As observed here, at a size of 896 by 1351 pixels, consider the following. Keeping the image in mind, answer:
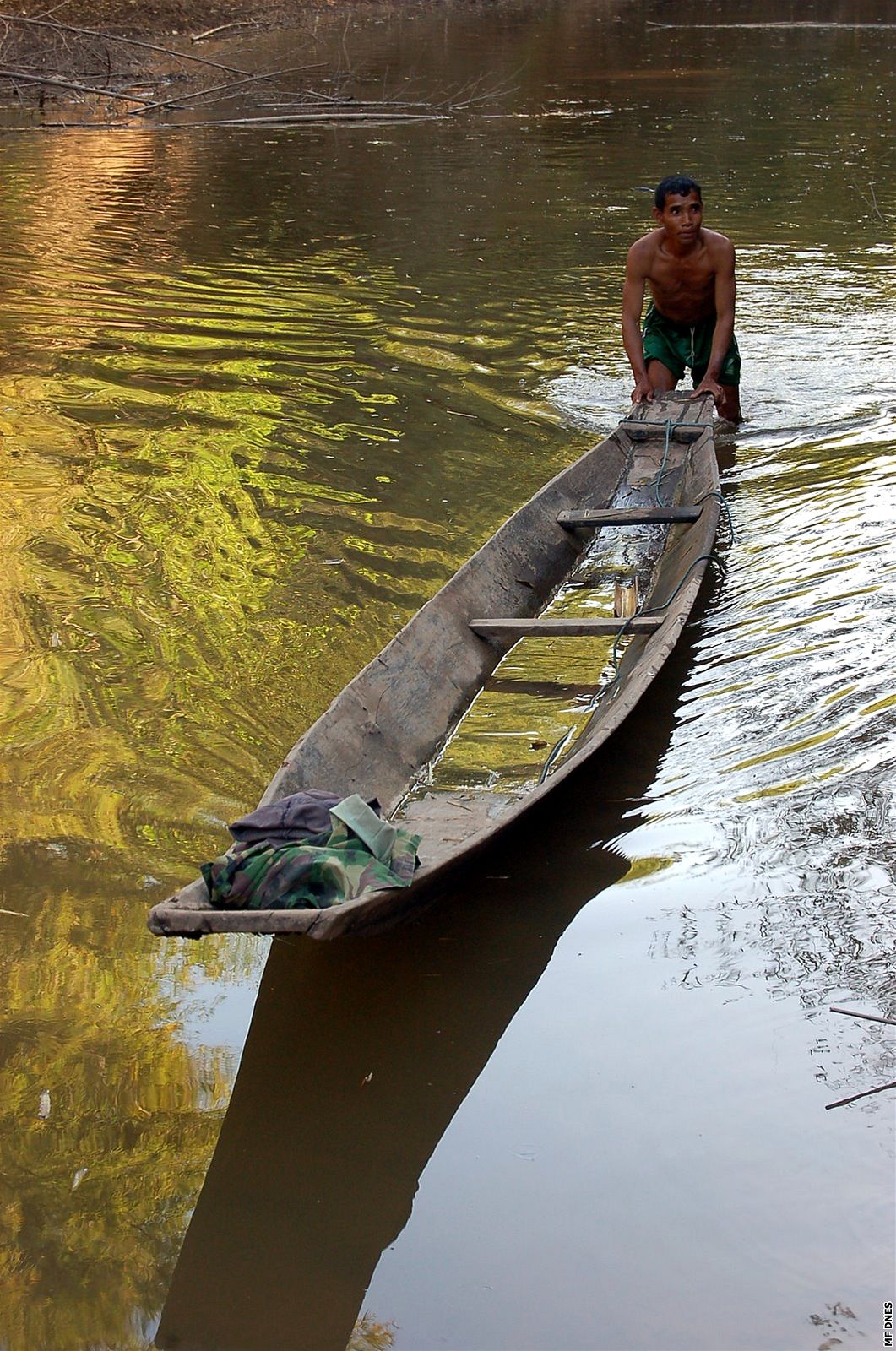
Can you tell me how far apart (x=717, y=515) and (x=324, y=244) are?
19.8ft

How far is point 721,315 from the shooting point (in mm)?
5949

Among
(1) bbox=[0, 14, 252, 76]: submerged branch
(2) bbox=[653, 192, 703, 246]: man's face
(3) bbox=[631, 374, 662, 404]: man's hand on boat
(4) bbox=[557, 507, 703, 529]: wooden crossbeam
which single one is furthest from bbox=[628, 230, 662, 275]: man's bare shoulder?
(1) bbox=[0, 14, 252, 76]: submerged branch

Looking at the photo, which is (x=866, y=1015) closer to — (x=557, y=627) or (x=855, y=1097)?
(x=855, y=1097)

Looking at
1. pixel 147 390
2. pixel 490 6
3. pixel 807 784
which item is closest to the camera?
pixel 807 784

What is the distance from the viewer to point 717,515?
491 centimetres

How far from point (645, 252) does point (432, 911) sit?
13.2 ft

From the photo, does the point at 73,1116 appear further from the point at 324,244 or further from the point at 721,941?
the point at 324,244

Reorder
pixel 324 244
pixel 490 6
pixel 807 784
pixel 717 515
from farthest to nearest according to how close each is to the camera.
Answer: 1. pixel 490 6
2. pixel 324 244
3. pixel 717 515
4. pixel 807 784

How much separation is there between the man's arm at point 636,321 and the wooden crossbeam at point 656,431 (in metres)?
0.27

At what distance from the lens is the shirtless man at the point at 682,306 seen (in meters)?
5.85

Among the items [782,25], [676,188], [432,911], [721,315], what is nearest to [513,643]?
[432,911]

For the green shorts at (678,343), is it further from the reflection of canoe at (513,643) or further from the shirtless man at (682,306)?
the reflection of canoe at (513,643)

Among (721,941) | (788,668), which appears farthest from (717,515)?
(721,941)

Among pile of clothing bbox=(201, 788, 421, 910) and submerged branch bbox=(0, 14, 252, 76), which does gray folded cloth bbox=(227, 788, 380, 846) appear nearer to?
pile of clothing bbox=(201, 788, 421, 910)
